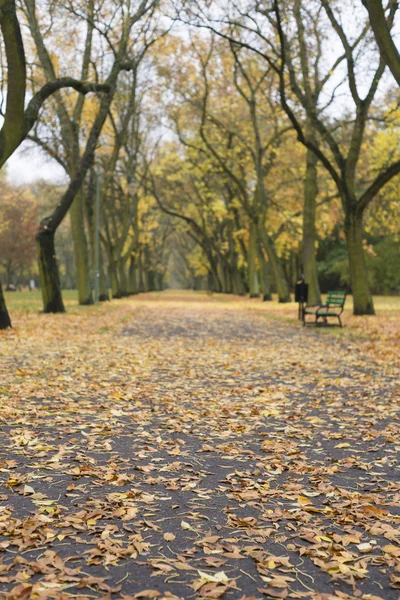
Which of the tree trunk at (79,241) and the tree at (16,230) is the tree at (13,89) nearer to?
the tree trunk at (79,241)

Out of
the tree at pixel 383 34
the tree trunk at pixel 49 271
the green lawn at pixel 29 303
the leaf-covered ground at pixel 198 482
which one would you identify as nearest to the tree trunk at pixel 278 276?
the green lawn at pixel 29 303

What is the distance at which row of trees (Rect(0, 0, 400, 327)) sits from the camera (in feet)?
65.2

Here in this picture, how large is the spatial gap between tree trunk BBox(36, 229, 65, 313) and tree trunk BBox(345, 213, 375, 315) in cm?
963

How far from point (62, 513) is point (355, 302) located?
19.2 m

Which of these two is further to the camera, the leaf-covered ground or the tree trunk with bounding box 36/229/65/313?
the tree trunk with bounding box 36/229/65/313

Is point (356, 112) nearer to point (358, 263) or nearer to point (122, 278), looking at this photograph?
point (358, 263)

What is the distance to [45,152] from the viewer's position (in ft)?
90.2

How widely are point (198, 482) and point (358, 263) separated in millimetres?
17454

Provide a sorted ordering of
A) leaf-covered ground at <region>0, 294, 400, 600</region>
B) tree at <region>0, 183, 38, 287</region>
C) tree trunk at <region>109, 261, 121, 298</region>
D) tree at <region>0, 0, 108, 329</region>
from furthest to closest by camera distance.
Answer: tree at <region>0, 183, 38, 287</region>
tree trunk at <region>109, 261, 121, 298</region>
tree at <region>0, 0, 108, 329</region>
leaf-covered ground at <region>0, 294, 400, 600</region>

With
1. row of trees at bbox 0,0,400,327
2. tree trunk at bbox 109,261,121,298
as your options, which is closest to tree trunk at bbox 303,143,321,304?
row of trees at bbox 0,0,400,327

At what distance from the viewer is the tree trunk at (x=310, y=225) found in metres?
28.0

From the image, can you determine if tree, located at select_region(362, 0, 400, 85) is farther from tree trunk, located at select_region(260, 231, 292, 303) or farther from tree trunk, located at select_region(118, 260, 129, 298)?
tree trunk, located at select_region(118, 260, 129, 298)

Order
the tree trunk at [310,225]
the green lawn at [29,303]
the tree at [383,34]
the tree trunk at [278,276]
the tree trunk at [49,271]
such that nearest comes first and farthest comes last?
the tree at [383,34]
the tree trunk at [49,271]
the green lawn at [29,303]
the tree trunk at [310,225]
the tree trunk at [278,276]

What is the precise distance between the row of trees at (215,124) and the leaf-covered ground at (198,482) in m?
7.79
